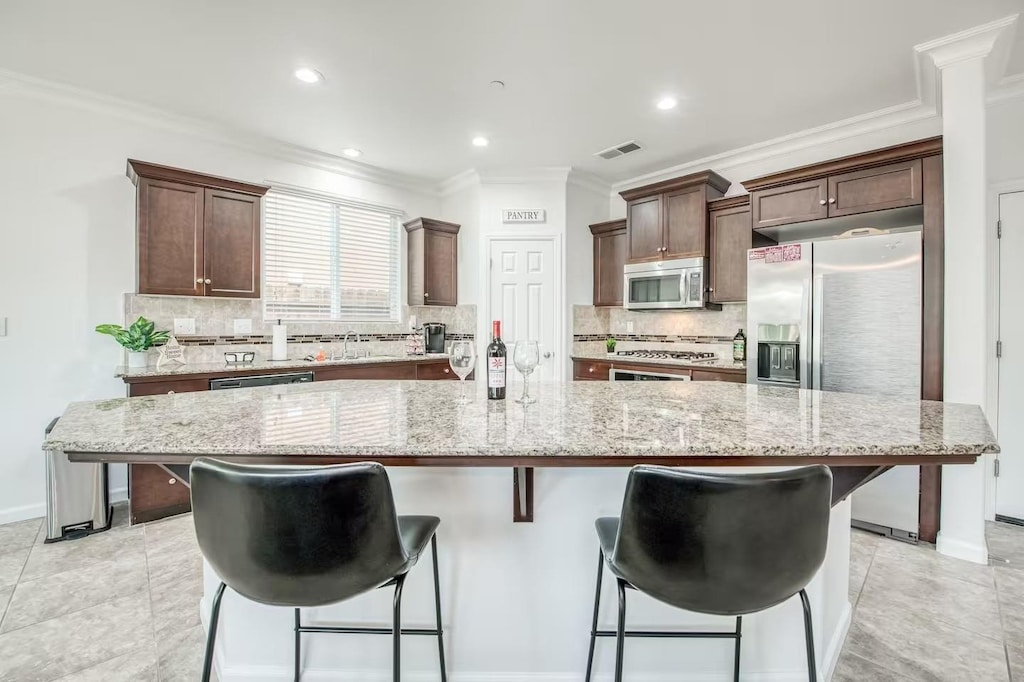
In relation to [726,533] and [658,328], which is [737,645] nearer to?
[726,533]

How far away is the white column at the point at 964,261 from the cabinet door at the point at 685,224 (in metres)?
1.59

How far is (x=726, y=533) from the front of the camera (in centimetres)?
93

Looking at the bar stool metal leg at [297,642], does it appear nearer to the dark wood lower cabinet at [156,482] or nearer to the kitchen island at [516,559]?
the kitchen island at [516,559]

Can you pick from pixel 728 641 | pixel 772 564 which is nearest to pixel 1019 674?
pixel 728 641

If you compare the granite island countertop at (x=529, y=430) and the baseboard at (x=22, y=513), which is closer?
the granite island countertop at (x=529, y=430)

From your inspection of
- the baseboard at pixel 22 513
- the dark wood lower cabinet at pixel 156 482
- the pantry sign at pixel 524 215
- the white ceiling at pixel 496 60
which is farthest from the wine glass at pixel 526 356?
the baseboard at pixel 22 513

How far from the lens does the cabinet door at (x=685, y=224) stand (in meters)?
3.95

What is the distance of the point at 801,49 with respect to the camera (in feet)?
8.41

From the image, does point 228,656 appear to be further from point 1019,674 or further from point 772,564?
point 1019,674

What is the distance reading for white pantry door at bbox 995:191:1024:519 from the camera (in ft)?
9.49

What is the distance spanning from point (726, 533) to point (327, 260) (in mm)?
4249

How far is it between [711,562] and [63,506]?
3437mm

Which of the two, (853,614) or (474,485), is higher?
(474,485)

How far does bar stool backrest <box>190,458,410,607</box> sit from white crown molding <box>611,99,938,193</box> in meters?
4.13
